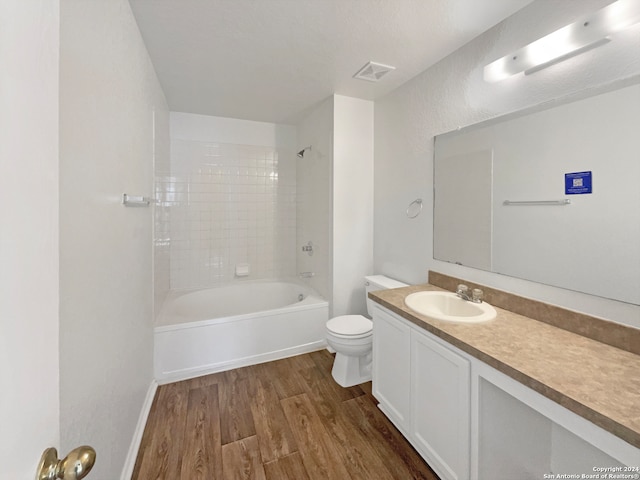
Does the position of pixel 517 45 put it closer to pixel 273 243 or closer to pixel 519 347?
pixel 519 347

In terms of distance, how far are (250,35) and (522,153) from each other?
5.73 feet

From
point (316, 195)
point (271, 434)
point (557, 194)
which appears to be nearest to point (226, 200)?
point (316, 195)

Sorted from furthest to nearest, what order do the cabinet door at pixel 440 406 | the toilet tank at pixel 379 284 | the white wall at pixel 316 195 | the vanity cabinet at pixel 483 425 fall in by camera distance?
the white wall at pixel 316 195 < the toilet tank at pixel 379 284 < the cabinet door at pixel 440 406 < the vanity cabinet at pixel 483 425

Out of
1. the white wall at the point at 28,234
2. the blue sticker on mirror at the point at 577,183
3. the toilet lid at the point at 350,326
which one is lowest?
the toilet lid at the point at 350,326

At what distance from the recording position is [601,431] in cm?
77

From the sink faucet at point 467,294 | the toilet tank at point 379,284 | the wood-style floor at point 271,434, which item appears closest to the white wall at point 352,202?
the toilet tank at point 379,284

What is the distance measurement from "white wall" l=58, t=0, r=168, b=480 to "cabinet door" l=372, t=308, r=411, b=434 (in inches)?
56.0

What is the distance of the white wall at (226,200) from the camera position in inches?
123

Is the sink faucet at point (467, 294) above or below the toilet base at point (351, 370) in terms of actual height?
above

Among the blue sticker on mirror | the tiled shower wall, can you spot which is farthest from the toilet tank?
the tiled shower wall

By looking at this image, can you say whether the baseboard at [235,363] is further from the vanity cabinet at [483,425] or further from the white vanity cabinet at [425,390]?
the vanity cabinet at [483,425]

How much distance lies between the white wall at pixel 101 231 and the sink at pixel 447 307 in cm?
147

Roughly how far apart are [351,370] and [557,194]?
5.76 ft

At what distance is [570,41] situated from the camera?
1279 mm
